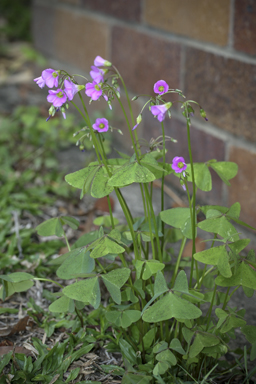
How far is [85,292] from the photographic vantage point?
47.0 inches

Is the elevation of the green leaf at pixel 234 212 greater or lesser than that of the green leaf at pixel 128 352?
greater

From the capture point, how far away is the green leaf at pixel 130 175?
1.12 metres

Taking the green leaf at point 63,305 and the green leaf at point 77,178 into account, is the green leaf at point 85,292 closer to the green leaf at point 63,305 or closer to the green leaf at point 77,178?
the green leaf at point 63,305

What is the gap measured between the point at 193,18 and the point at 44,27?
2.19 metres

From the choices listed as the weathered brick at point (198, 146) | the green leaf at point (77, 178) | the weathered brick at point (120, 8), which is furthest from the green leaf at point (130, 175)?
the weathered brick at point (120, 8)

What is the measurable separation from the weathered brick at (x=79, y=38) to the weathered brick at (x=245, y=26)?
4.21ft

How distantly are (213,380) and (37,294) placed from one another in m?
0.69

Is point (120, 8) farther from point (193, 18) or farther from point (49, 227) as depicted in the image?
point (49, 227)

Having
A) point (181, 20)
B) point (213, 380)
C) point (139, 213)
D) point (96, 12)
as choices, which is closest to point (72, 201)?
point (139, 213)

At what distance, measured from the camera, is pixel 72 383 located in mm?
1320

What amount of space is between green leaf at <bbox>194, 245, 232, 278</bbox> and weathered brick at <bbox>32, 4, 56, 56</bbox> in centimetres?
315

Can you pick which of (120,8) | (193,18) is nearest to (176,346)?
(193,18)

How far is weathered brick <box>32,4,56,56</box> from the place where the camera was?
387cm

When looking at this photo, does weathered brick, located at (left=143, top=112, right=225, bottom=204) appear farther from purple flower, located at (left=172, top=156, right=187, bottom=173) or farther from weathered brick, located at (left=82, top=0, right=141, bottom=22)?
purple flower, located at (left=172, top=156, right=187, bottom=173)
